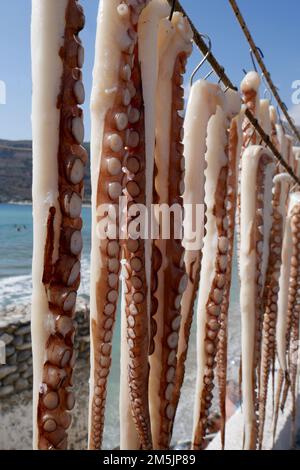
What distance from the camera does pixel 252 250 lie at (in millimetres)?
1330

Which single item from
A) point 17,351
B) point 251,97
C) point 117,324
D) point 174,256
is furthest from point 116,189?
point 117,324

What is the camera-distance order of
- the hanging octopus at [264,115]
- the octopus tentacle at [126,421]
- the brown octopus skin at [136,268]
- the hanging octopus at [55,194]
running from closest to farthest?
1. the hanging octopus at [55,194]
2. the brown octopus skin at [136,268]
3. the octopus tentacle at [126,421]
4. the hanging octopus at [264,115]

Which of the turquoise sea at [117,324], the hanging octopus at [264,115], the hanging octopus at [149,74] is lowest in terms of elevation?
the turquoise sea at [117,324]

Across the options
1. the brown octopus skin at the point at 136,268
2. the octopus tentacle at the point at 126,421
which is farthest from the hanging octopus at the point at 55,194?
the octopus tentacle at the point at 126,421

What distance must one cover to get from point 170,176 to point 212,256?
316mm

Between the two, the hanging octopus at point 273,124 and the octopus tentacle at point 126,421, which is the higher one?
the hanging octopus at point 273,124

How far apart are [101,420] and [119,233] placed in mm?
331

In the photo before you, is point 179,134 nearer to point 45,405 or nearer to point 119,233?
point 119,233

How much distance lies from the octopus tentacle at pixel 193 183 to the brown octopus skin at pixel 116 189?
0.20m

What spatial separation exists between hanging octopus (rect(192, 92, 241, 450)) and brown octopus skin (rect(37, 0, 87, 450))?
0.47m

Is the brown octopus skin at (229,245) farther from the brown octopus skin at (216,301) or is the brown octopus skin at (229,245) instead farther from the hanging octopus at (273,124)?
the hanging octopus at (273,124)

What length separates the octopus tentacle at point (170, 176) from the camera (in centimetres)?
84

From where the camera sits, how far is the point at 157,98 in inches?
33.6

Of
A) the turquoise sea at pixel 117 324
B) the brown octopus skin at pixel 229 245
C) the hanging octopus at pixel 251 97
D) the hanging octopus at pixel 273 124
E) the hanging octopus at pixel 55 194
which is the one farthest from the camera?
the turquoise sea at pixel 117 324
